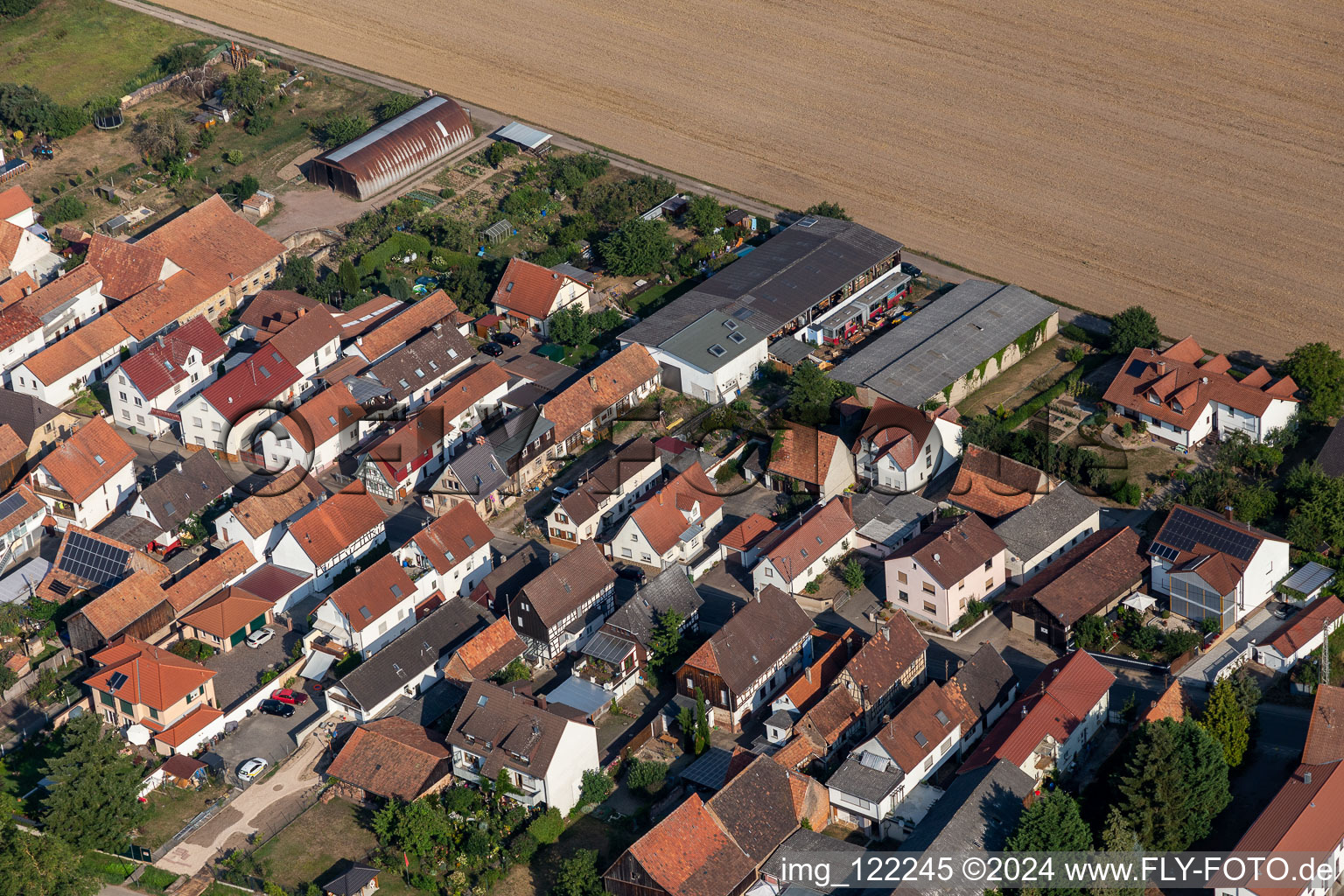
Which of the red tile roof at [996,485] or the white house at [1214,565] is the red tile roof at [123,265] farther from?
the white house at [1214,565]

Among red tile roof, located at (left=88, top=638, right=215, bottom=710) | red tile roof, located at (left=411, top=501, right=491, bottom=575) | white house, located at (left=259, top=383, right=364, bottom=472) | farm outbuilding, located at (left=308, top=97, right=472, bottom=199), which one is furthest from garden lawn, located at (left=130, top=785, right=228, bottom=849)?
farm outbuilding, located at (left=308, top=97, right=472, bottom=199)

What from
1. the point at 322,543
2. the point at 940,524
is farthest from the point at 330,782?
the point at 940,524

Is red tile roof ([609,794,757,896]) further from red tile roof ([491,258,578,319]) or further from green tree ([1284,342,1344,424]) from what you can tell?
green tree ([1284,342,1344,424])

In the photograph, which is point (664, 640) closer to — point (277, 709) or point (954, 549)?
point (954, 549)

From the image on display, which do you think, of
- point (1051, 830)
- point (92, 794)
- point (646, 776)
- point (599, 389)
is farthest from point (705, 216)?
point (92, 794)

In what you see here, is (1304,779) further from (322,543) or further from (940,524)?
(322,543)
